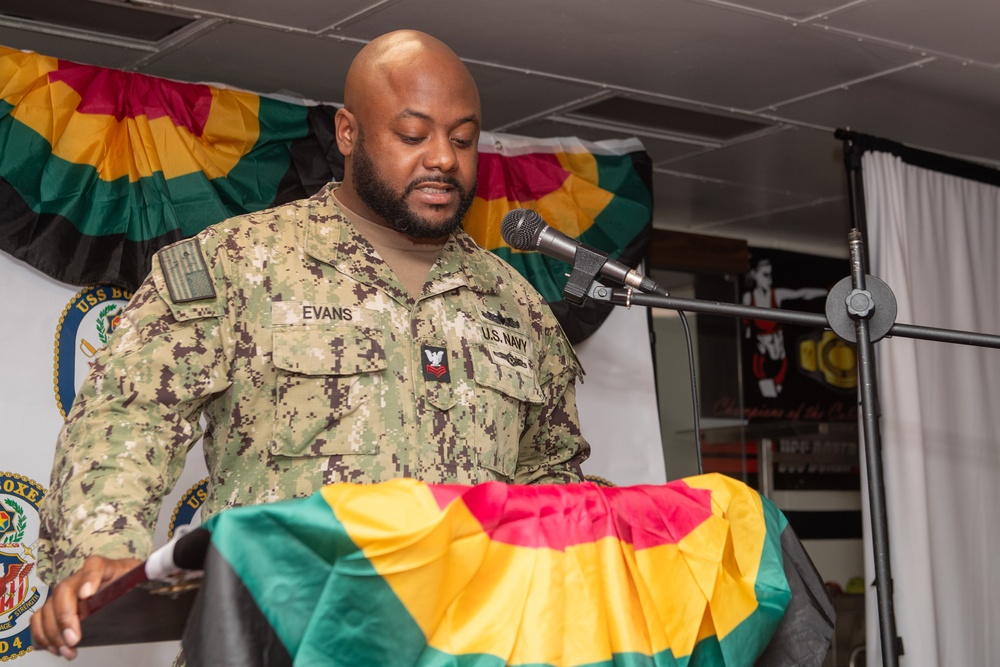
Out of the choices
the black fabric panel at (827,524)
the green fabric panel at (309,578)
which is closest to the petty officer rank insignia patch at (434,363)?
the green fabric panel at (309,578)

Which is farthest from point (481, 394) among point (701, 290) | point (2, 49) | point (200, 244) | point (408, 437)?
point (701, 290)

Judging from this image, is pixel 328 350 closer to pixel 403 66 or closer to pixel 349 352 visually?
pixel 349 352

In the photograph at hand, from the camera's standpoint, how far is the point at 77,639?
123cm

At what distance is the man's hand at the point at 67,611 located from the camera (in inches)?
48.7

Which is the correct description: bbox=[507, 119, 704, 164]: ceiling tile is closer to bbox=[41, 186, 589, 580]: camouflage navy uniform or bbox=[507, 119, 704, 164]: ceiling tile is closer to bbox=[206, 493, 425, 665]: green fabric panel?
bbox=[41, 186, 589, 580]: camouflage navy uniform

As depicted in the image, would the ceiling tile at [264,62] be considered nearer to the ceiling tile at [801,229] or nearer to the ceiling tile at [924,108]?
the ceiling tile at [924,108]

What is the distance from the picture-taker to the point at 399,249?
2.10 metres

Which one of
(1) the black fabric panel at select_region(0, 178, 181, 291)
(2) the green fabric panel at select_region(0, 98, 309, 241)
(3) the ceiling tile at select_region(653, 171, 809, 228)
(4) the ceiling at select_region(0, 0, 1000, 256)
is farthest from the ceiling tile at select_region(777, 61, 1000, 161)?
(1) the black fabric panel at select_region(0, 178, 181, 291)

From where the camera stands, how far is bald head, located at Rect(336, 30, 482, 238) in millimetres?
2004

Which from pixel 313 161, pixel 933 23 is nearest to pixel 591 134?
pixel 313 161

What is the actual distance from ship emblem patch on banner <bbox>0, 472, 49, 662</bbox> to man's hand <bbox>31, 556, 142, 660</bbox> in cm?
176

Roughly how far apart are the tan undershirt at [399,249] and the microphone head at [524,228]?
195 millimetres

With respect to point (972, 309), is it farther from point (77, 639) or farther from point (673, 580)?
point (77, 639)

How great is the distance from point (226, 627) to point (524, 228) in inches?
38.8
